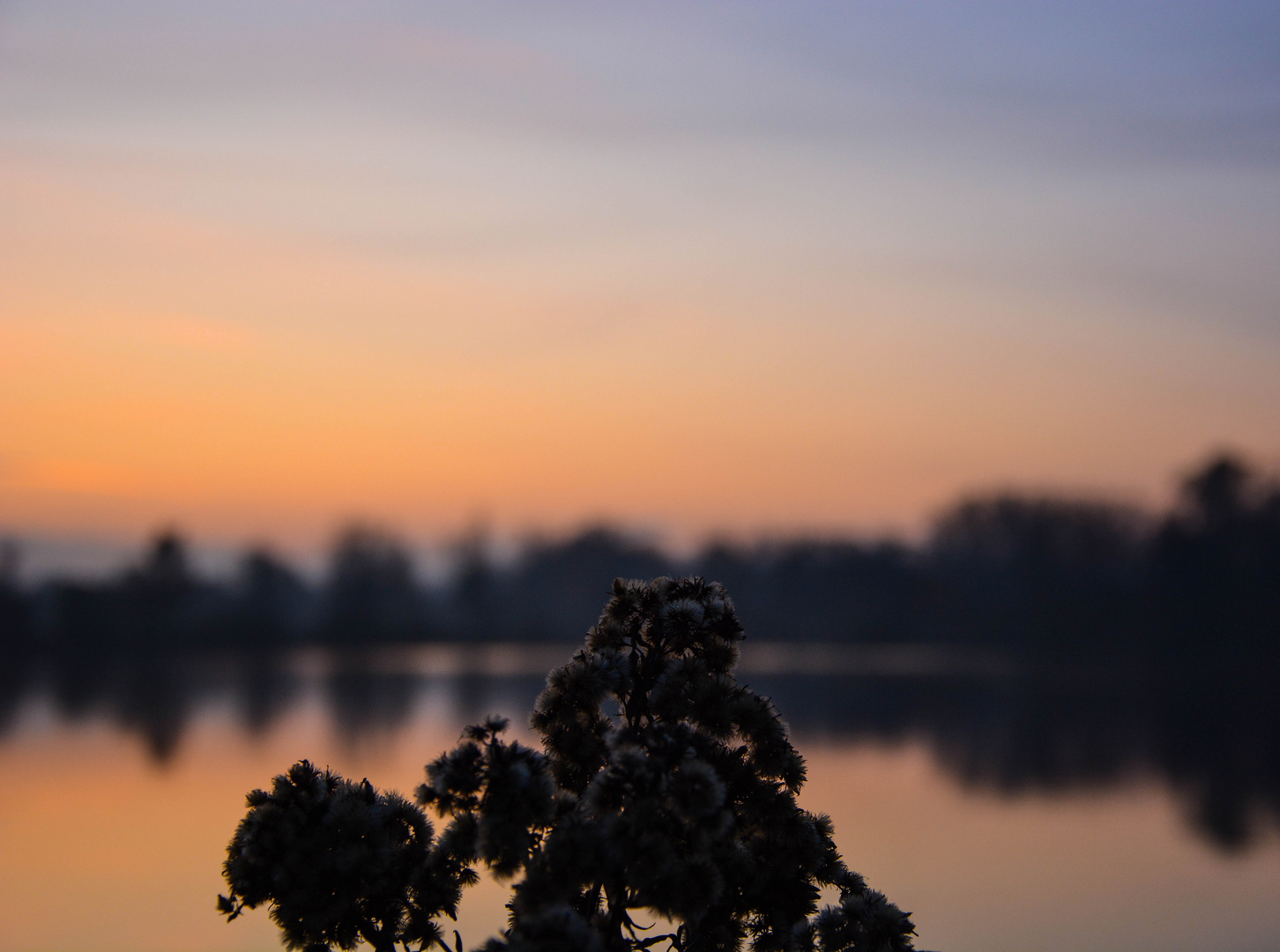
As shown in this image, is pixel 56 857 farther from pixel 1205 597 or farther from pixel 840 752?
pixel 1205 597

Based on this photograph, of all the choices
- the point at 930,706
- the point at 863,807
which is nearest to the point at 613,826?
the point at 863,807

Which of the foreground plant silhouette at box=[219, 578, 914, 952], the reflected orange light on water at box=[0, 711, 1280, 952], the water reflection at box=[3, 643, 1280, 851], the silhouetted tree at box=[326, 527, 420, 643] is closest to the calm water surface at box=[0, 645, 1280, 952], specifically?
the reflected orange light on water at box=[0, 711, 1280, 952]

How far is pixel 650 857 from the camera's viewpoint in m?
4.36

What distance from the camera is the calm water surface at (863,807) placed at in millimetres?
13891

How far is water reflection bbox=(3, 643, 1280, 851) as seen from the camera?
27.6m

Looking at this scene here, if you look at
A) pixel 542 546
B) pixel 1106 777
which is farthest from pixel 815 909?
pixel 542 546

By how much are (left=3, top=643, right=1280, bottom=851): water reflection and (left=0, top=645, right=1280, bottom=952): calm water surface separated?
19 centimetres

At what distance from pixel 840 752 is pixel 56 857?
18.4 m

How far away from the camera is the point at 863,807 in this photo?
2203cm

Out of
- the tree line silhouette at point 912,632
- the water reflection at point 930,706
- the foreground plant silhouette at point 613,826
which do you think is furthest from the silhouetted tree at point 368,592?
the foreground plant silhouette at point 613,826

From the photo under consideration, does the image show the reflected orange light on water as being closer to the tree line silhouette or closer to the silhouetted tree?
the tree line silhouette

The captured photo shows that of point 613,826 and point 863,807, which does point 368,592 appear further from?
point 613,826

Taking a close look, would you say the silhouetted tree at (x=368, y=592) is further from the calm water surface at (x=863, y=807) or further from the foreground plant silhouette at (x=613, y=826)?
the foreground plant silhouette at (x=613, y=826)

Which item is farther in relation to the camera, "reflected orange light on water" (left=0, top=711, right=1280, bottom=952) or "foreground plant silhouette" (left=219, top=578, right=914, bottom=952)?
"reflected orange light on water" (left=0, top=711, right=1280, bottom=952)
